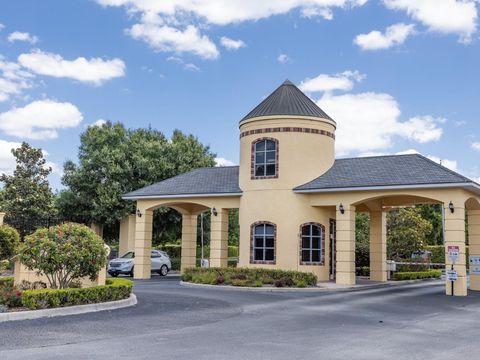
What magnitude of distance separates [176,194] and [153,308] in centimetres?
1240

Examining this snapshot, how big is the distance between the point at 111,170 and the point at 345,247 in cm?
1751

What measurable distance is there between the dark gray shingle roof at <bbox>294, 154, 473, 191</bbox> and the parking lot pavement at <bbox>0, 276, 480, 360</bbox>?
535 centimetres

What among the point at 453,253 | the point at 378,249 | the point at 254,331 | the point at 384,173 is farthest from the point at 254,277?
the point at 254,331

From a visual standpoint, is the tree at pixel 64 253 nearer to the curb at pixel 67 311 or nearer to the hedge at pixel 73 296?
the hedge at pixel 73 296

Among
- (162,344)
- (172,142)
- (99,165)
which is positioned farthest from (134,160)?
(162,344)

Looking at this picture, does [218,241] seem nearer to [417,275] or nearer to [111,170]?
[417,275]

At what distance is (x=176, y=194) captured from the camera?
27.0m

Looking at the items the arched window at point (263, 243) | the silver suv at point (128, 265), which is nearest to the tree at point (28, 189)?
the silver suv at point (128, 265)

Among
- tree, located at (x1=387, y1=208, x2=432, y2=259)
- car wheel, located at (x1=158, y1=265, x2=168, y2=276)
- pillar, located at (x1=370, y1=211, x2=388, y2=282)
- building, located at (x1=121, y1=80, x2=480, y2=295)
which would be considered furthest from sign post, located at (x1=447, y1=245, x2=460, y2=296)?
car wheel, located at (x1=158, y1=265, x2=168, y2=276)

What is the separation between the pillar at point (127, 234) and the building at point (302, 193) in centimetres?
955

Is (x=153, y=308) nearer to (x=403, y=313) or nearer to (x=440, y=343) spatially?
(x=403, y=313)

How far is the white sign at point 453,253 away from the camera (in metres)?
20.6

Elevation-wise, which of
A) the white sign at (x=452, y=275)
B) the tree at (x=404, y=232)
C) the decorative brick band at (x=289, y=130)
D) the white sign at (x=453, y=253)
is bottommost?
the white sign at (x=452, y=275)

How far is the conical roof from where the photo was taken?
24922 millimetres
